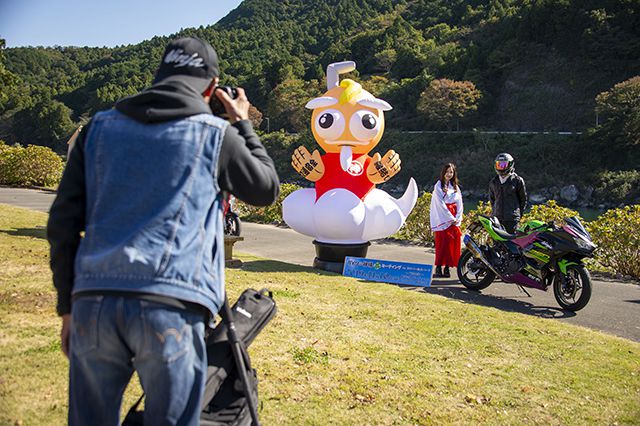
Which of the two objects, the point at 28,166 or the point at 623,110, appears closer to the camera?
the point at 28,166

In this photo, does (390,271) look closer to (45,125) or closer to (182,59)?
(182,59)

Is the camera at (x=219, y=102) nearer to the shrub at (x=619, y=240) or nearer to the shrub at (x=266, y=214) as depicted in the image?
the shrub at (x=619, y=240)

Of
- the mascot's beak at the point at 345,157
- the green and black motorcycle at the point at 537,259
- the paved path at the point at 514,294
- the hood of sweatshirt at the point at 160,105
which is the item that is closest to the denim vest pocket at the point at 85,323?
the hood of sweatshirt at the point at 160,105

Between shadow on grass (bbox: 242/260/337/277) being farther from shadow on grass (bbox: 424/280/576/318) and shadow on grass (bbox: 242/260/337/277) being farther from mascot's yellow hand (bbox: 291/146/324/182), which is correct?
shadow on grass (bbox: 424/280/576/318)

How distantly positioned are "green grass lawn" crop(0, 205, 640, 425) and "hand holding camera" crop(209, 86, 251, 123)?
1.96m

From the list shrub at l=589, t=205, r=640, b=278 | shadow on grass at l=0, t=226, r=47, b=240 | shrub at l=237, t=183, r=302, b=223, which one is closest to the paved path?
shrub at l=589, t=205, r=640, b=278

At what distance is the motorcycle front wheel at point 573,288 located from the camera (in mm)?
6531

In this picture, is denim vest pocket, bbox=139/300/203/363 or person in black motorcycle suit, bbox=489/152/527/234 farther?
person in black motorcycle suit, bbox=489/152/527/234

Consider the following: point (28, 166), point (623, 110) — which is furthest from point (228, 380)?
point (623, 110)

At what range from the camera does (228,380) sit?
235 centimetres

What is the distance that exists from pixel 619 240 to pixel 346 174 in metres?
4.63

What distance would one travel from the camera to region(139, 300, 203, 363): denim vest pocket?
173cm

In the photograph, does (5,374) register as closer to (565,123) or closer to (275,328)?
(275,328)

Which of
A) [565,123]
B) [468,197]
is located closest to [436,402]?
[468,197]
